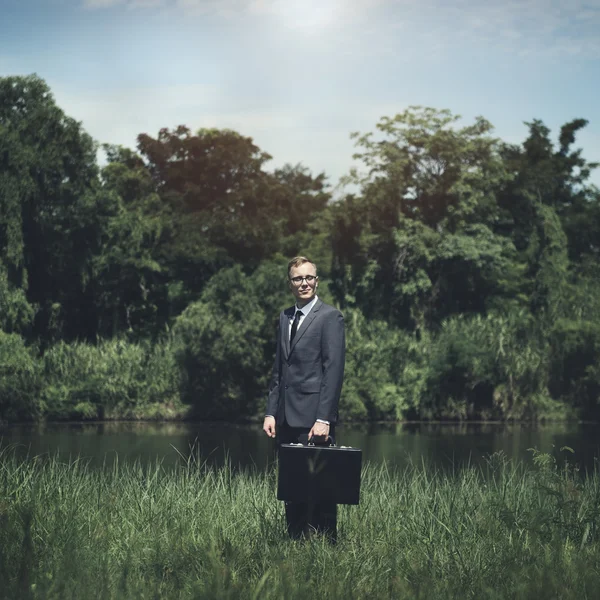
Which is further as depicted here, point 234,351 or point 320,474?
point 234,351

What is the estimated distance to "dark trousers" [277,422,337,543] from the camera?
5207 millimetres

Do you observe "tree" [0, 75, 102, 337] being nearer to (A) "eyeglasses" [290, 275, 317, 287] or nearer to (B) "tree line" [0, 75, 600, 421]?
(B) "tree line" [0, 75, 600, 421]

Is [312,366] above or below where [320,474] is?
above

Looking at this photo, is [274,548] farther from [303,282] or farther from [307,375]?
[303,282]

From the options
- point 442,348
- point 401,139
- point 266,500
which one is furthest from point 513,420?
point 266,500

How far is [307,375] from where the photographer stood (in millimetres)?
5355

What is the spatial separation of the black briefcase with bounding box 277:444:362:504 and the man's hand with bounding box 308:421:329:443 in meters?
0.21

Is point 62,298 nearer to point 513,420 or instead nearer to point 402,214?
point 402,214

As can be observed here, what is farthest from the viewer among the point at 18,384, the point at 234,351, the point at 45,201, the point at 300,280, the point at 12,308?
the point at 45,201

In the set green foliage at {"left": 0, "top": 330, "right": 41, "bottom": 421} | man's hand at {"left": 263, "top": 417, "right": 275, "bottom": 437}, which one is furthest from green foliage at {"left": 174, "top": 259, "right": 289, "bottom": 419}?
man's hand at {"left": 263, "top": 417, "right": 275, "bottom": 437}

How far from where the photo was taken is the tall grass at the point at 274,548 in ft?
12.4

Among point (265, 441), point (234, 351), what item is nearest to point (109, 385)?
point (234, 351)

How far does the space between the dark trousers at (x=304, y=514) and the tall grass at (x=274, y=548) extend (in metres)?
0.10

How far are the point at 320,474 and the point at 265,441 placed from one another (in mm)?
15210
